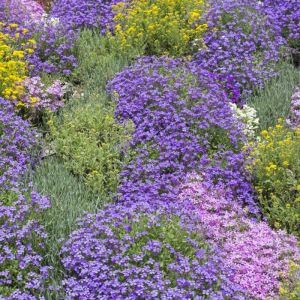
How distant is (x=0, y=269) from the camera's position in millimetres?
4145

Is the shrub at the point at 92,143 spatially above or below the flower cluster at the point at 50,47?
below

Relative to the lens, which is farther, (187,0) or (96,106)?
(187,0)

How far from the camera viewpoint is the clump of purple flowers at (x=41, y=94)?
6.30 m

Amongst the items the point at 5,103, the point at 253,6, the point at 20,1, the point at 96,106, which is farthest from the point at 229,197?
the point at 20,1

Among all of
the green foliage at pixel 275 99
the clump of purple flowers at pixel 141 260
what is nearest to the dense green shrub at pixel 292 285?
the clump of purple flowers at pixel 141 260

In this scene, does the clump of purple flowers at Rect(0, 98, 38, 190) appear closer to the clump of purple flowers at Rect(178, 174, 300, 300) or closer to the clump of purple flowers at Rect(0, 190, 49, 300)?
the clump of purple flowers at Rect(0, 190, 49, 300)

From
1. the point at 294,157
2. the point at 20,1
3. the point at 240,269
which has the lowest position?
the point at 240,269

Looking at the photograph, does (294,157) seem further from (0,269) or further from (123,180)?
(0,269)

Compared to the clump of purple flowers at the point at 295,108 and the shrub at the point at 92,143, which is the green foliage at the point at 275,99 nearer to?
the clump of purple flowers at the point at 295,108

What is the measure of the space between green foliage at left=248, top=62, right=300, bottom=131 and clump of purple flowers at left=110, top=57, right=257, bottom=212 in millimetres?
427

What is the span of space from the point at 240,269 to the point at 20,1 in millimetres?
5677

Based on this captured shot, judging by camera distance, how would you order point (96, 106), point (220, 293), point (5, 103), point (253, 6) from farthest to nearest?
point (253, 6)
point (96, 106)
point (5, 103)
point (220, 293)

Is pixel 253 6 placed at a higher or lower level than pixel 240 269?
higher

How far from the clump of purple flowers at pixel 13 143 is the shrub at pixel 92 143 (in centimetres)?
30
